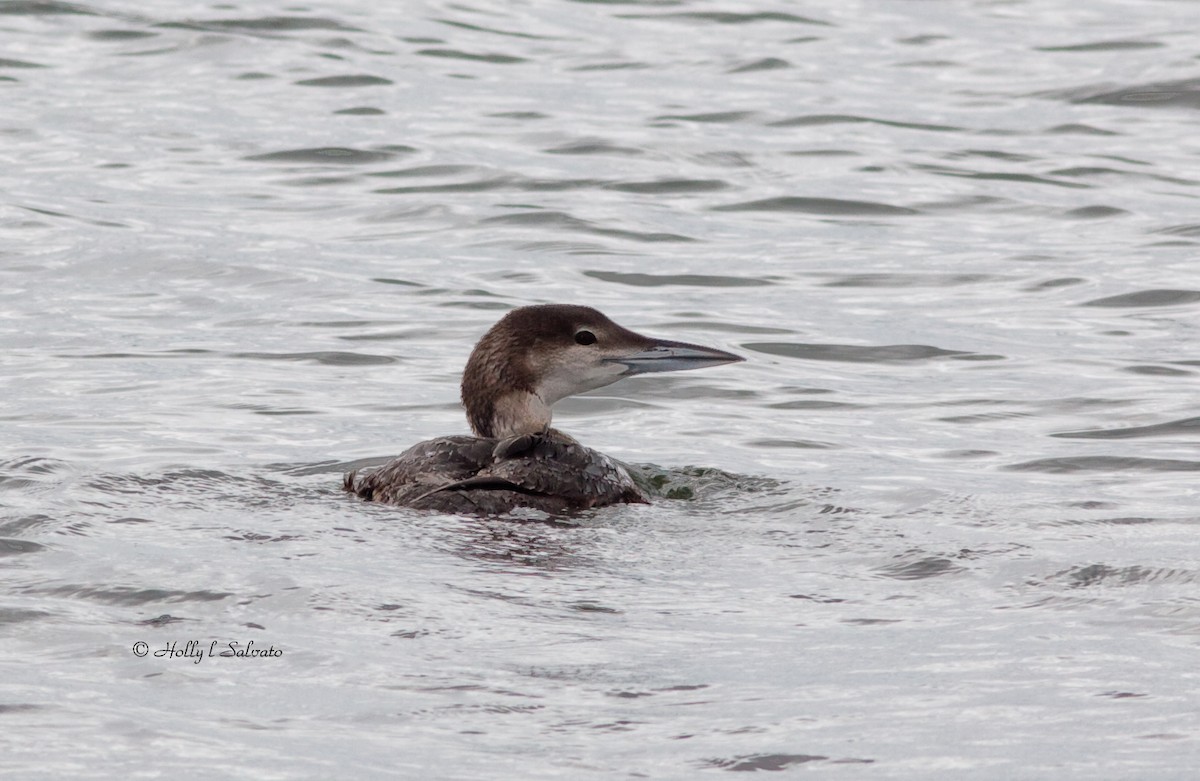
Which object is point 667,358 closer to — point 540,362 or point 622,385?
point 540,362

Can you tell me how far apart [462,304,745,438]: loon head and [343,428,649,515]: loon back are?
431 mm

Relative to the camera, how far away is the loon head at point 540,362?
7.57m

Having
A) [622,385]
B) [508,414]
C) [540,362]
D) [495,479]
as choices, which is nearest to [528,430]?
[508,414]

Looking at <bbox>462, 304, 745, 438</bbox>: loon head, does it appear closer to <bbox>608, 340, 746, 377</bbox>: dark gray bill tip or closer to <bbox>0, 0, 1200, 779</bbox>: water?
<bbox>608, 340, 746, 377</bbox>: dark gray bill tip

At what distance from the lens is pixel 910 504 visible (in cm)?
721

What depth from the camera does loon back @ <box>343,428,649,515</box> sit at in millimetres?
6770

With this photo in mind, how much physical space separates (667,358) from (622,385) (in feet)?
6.89

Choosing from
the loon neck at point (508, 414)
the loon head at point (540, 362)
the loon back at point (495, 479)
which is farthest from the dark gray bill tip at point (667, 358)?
the loon back at point (495, 479)

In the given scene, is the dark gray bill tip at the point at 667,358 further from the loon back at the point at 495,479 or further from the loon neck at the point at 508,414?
the loon back at the point at 495,479

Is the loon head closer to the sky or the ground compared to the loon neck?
closer to the sky

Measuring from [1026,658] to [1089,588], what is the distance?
838 millimetres

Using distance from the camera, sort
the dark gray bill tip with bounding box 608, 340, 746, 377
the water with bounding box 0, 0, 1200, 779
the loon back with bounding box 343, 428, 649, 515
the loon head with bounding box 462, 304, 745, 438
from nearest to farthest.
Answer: the water with bounding box 0, 0, 1200, 779
the loon back with bounding box 343, 428, 649, 515
the loon head with bounding box 462, 304, 745, 438
the dark gray bill tip with bounding box 608, 340, 746, 377

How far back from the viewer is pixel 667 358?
25.6 ft

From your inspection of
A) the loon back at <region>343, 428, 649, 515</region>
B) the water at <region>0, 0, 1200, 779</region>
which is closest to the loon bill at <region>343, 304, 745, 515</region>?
the loon back at <region>343, 428, 649, 515</region>
